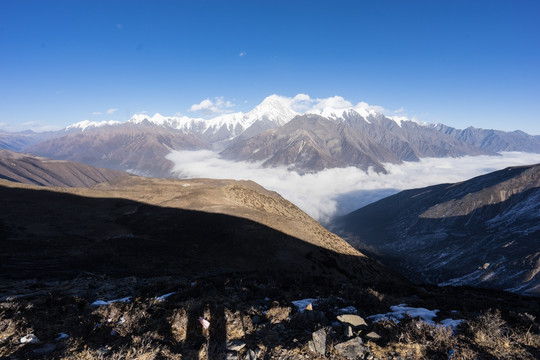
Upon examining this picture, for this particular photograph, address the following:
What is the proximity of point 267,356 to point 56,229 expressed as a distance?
125ft

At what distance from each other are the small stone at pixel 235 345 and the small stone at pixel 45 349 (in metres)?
4.37

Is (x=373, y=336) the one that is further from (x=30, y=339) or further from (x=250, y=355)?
(x=30, y=339)

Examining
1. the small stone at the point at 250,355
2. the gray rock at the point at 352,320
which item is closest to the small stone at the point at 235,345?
the small stone at the point at 250,355

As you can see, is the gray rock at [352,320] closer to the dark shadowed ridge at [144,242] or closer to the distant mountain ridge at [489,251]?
the dark shadowed ridge at [144,242]

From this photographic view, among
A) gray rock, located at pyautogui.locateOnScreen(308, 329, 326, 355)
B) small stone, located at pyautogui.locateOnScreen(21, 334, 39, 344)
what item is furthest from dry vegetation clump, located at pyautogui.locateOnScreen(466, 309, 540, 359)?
small stone, located at pyautogui.locateOnScreen(21, 334, 39, 344)

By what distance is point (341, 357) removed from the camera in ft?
21.1

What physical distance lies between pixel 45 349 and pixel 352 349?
778 centimetres

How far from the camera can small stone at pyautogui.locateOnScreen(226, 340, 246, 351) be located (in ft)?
22.0

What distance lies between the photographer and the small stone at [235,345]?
669 centimetres

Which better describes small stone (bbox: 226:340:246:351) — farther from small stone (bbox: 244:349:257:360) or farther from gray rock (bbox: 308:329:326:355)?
gray rock (bbox: 308:329:326:355)

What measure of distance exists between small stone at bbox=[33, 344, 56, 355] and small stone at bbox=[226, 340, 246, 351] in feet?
14.3

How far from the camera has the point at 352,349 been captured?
6.59 meters

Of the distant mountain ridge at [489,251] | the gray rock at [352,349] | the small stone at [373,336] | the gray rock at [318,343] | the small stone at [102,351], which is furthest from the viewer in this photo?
the distant mountain ridge at [489,251]

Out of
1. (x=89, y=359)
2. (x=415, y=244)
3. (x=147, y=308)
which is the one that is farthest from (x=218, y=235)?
(x=415, y=244)
